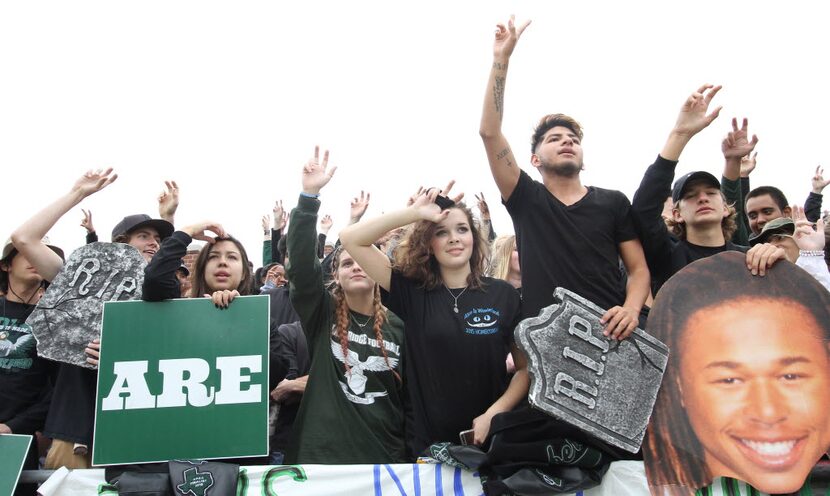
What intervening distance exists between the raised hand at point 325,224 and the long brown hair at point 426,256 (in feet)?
9.91

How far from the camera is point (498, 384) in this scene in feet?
12.2

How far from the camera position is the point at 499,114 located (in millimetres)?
3643

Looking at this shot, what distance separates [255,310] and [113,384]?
0.82 metres

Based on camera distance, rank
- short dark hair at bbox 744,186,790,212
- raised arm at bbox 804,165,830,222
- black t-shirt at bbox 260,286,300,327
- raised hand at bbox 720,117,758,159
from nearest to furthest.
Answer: raised hand at bbox 720,117,758,159
short dark hair at bbox 744,186,790,212
black t-shirt at bbox 260,286,300,327
raised arm at bbox 804,165,830,222

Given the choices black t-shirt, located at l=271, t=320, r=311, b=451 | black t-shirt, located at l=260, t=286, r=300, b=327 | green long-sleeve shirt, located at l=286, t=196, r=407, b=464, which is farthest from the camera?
black t-shirt, located at l=260, t=286, r=300, b=327

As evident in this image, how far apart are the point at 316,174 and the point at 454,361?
133cm

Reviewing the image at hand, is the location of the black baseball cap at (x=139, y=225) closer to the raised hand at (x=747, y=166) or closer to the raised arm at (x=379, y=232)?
the raised arm at (x=379, y=232)

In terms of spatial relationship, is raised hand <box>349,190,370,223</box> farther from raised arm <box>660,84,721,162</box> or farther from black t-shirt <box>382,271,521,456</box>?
raised arm <box>660,84,721,162</box>

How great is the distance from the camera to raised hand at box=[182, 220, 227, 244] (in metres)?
4.14

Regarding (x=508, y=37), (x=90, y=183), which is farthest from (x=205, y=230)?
(x=508, y=37)

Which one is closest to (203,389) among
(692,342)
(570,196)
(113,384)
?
(113,384)

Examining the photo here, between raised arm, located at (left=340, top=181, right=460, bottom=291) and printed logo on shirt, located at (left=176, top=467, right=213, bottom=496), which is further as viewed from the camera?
raised arm, located at (left=340, top=181, right=460, bottom=291)

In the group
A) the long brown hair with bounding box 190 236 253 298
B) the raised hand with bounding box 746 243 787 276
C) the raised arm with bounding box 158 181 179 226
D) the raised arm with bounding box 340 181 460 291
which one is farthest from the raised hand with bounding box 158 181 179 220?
the raised hand with bounding box 746 243 787 276

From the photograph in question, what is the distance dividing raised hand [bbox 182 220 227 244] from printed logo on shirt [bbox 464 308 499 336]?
5.42 feet
